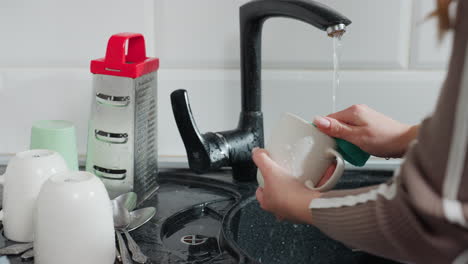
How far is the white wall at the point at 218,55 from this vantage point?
3.33ft

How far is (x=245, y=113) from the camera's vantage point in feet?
3.13

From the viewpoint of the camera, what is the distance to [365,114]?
0.79 meters

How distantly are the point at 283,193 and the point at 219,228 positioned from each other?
21 centimetres

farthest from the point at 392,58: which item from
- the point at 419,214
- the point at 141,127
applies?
the point at 419,214

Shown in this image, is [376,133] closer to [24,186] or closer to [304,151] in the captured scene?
[304,151]

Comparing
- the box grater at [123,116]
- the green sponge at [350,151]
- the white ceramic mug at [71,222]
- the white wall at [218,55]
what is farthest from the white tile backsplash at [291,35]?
the white ceramic mug at [71,222]

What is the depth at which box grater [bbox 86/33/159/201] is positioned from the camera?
2.68 feet

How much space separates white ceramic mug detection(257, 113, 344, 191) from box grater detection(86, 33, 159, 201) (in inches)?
9.1

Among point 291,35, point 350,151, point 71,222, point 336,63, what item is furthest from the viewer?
point 291,35

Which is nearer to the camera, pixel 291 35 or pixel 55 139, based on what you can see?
pixel 55 139

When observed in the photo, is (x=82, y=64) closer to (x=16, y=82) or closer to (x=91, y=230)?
(x=16, y=82)

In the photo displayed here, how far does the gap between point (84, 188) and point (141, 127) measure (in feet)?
0.73

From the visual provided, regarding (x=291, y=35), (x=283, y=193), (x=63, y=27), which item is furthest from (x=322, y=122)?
(x=63, y=27)

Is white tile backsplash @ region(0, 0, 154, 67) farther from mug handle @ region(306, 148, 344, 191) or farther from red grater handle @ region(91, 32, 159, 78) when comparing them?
mug handle @ region(306, 148, 344, 191)
